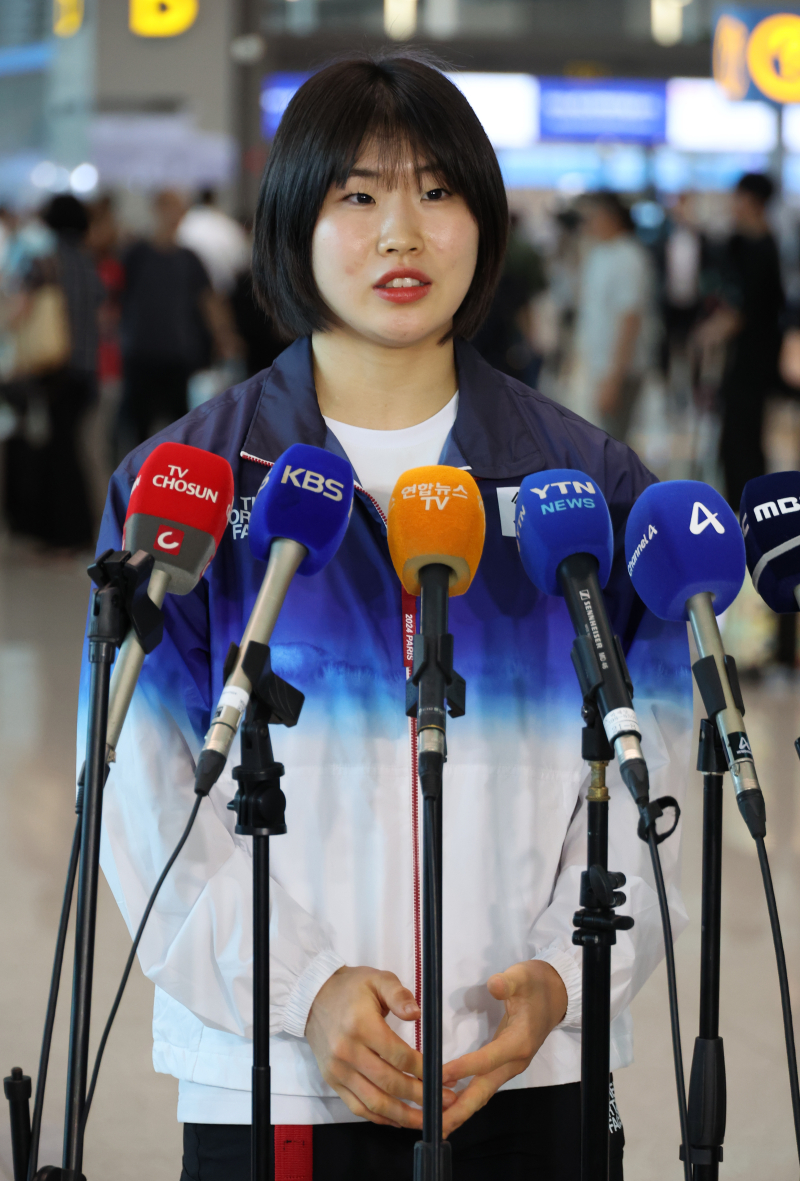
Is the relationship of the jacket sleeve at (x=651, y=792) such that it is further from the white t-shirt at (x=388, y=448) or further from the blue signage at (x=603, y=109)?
the blue signage at (x=603, y=109)

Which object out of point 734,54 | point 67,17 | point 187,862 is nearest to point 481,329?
point 187,862

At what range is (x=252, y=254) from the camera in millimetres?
1380

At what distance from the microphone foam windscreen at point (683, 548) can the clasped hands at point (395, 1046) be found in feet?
1.21

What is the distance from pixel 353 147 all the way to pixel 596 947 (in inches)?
28.2

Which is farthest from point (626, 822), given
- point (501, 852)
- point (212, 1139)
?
point (212, 1139)

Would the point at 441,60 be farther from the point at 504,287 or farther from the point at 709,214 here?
the point at 709,214

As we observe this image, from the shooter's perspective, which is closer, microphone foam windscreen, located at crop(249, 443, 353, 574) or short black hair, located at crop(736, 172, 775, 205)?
microphone foam windscreen, located at crop(249, 443, 353, 574)

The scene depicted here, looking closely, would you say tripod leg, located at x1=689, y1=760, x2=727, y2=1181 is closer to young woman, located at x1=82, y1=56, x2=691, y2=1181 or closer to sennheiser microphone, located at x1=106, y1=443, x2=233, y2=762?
young woman, located at x1=82, y1=56, x2=691, y2=1181

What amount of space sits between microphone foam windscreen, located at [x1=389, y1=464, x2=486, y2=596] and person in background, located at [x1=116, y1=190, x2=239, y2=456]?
5637mm

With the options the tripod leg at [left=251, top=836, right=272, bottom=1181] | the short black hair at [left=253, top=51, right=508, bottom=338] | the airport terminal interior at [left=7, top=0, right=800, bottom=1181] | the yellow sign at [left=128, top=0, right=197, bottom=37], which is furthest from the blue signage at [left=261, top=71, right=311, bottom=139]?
the tripod leg at [left=251, top=836, right=272, bottom=1181]

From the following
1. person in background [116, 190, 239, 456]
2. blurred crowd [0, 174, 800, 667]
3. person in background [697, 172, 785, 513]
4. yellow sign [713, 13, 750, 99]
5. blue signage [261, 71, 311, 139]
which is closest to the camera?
person in background [697, 172, 785, 513]

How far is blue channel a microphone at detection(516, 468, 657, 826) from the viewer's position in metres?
0.90

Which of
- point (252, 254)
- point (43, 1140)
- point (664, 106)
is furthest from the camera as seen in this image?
point (664, 106)

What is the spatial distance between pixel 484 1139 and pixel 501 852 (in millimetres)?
254
